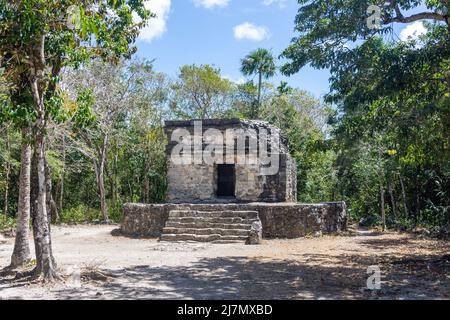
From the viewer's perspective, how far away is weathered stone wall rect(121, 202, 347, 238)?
39.7ft

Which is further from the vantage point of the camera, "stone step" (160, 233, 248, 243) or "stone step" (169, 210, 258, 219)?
"stone step" (169, 210, 258, 219)

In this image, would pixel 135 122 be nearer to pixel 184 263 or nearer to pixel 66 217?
pixel 66 217

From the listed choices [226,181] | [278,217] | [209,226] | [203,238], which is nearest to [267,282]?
[203,238]

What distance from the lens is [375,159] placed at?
1378cm

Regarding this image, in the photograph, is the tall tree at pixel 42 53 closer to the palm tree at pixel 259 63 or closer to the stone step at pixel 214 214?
the stone step at pixel 214 214

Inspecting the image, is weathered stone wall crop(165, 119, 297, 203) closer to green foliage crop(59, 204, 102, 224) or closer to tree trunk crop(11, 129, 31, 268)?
green foliage crop(59, 204, 102, 224)

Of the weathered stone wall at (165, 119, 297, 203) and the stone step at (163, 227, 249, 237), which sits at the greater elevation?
the weathered stone wall at (165, 119, 297, 203)

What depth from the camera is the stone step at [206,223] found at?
11.7 m

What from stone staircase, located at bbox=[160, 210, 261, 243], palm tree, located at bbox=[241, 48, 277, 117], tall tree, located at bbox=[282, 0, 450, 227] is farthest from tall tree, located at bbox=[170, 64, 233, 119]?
tall tree, located at bbox=[282, 0, 450, 227]

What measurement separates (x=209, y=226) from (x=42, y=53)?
6.76 meters

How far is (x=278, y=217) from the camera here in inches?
481

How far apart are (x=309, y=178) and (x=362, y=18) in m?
13.7

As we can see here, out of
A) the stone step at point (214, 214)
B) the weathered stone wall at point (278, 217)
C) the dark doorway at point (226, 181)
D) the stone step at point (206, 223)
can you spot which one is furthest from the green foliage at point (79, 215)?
the stone step at point (206, 223)

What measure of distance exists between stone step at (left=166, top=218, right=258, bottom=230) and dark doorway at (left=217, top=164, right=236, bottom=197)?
3.79m
